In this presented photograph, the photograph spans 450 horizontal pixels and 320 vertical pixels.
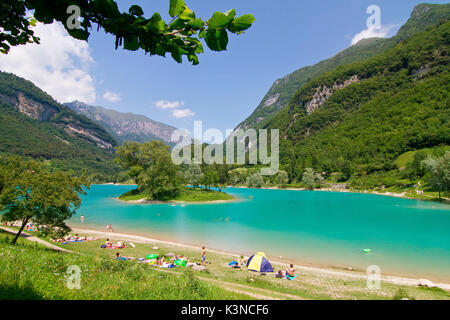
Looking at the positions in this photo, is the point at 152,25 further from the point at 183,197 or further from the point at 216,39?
the point at 183,197

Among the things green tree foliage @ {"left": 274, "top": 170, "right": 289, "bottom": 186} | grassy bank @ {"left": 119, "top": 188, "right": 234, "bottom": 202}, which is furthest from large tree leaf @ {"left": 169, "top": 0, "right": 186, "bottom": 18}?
green tree foliage @ {"left": 274, "top": 170, "right": 289, "bottom": 186}

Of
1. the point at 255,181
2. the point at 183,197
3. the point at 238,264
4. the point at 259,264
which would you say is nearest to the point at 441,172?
the point at 259,264

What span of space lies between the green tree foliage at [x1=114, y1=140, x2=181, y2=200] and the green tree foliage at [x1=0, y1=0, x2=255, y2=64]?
206 feet

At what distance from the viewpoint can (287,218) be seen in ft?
137

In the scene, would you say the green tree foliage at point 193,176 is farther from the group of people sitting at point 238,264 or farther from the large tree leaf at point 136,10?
the large tree leaf at point 136,10

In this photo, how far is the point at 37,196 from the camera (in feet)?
46.0

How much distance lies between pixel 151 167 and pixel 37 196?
→ 4986cm

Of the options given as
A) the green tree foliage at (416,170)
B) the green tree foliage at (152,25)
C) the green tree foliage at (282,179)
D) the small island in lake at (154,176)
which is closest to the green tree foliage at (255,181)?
the green tree foliage at (282,179)

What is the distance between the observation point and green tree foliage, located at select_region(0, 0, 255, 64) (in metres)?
1.63

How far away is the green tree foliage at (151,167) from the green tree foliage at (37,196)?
46.7 meters

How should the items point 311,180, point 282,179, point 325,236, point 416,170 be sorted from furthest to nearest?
point 282,179 < point 311,180 < point 416,170 < point 325,236

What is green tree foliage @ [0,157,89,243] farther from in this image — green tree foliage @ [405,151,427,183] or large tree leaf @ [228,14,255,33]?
green tree foliage @ [405,151,427,183]
